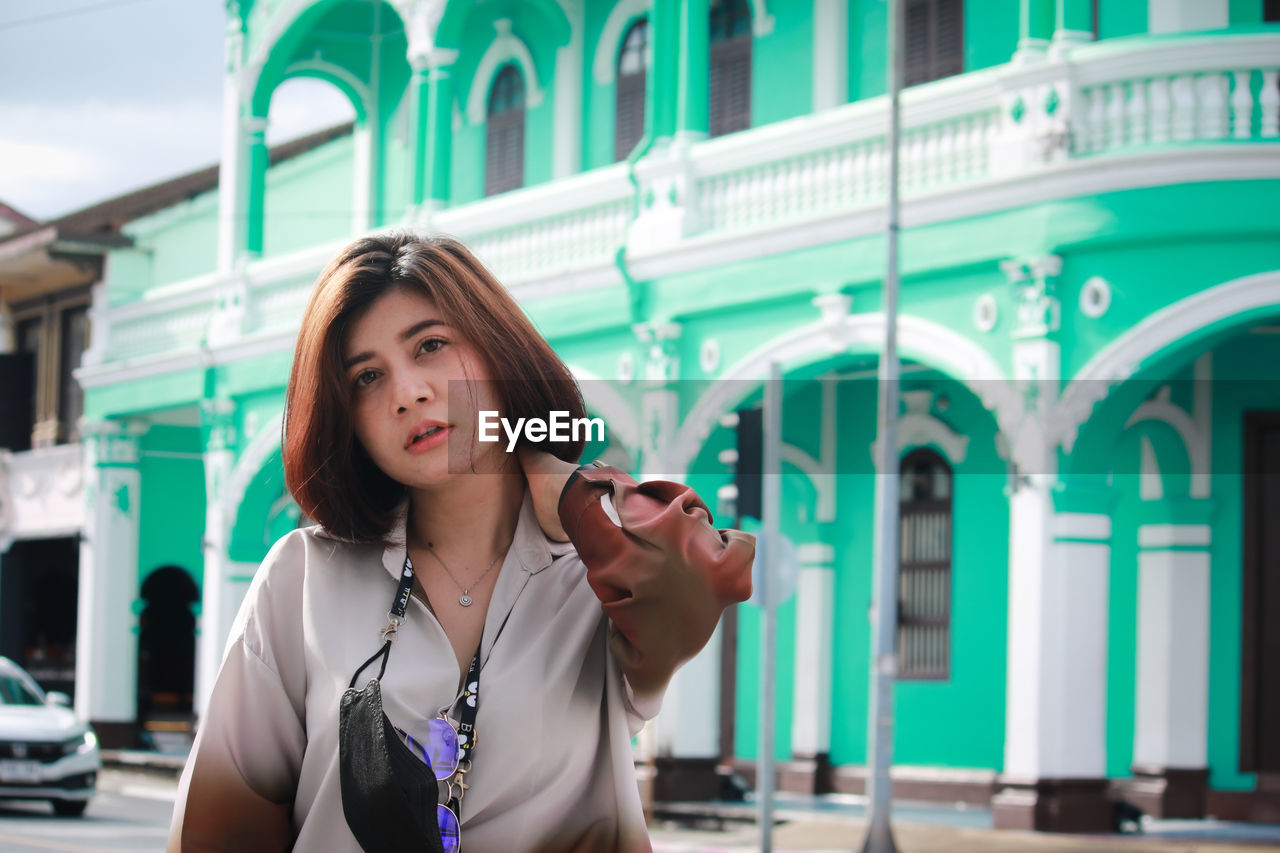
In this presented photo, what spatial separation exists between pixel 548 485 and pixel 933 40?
13159mm

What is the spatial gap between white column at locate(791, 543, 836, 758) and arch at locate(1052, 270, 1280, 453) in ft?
14.9

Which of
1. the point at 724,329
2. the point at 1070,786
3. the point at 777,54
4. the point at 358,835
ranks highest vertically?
the point at 777,54

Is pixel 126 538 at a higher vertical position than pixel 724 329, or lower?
lower

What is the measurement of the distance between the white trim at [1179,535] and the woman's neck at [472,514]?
38.6 ft

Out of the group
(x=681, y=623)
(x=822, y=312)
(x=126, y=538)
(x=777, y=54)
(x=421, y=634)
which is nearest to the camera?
(x=681, y=623)

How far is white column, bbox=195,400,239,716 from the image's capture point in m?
18.8

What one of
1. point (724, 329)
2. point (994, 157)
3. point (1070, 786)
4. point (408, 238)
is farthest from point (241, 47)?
point (408, 238)

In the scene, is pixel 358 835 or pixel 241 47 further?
pixel 241 47

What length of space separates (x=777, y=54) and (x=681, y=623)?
562 inches

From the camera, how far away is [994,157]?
11844mm

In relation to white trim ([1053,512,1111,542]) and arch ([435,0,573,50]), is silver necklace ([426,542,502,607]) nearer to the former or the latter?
white trim ([1053,512,1111,542])

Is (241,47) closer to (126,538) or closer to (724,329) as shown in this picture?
(126,538)

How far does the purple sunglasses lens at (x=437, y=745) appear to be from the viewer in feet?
6.61

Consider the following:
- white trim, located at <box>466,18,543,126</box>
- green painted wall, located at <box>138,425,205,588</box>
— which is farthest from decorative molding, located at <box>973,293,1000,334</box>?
green painted wall, located at <box>138,425,205,588</box>
